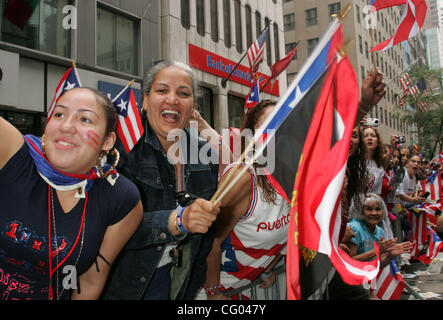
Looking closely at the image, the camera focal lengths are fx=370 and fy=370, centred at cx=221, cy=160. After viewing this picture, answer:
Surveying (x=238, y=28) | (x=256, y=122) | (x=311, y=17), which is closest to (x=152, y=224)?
(x=256, y=122)

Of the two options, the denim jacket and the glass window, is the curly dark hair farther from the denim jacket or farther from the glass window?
the glass window

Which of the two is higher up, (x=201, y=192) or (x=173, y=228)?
(x=201, y=192)

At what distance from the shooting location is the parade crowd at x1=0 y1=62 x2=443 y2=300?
5.63ft

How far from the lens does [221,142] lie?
3.20 m

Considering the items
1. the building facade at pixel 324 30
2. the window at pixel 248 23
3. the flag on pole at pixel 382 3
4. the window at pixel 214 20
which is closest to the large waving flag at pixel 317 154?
the flag on pole at pixel 382 3

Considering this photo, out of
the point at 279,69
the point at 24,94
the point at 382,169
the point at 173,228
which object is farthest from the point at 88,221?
the point at 24,94

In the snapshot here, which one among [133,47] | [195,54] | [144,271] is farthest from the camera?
[195,54]

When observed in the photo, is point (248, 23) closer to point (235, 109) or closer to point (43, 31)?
point (235, 109)

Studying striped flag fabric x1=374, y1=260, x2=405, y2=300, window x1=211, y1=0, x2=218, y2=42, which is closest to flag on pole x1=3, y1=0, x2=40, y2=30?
window x1=211, y1=0, x2=218, y2=42

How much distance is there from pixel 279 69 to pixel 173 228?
8029 millimetres

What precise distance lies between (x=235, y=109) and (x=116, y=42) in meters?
7.47

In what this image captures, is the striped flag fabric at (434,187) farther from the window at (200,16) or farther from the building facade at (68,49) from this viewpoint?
the window at (200,16)

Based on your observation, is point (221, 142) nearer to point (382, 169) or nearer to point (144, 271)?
point (144, 271)

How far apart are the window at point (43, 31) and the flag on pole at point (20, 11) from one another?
90 mm
